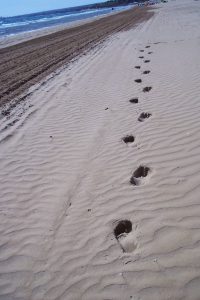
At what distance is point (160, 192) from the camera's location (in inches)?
149

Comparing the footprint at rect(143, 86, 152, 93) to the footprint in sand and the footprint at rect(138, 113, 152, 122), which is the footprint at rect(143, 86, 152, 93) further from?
the footprint in sand

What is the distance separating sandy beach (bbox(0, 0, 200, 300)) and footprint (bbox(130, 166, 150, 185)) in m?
0.02

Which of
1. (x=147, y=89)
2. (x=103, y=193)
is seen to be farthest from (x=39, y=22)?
(x=103, y=193)

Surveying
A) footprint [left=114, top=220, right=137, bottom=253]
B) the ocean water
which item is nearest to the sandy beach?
footprint [left=114, top=220, right=137, bottom=253]

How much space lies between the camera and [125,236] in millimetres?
3229

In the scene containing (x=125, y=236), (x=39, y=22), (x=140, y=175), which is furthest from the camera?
(x=39, y=22)

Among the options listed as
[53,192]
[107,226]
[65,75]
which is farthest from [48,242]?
[65,75]

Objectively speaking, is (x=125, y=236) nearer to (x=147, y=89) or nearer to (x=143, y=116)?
(x=143, y=116)

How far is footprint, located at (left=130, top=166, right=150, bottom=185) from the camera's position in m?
4.10

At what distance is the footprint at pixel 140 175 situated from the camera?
4098mm

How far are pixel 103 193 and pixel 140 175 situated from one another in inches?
25.0

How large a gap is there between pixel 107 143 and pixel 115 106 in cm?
179

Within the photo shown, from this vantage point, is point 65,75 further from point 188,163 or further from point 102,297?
point 102,297

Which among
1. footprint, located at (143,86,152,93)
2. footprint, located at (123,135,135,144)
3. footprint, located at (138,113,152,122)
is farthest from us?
footprint, located at (143,86,152,93)
